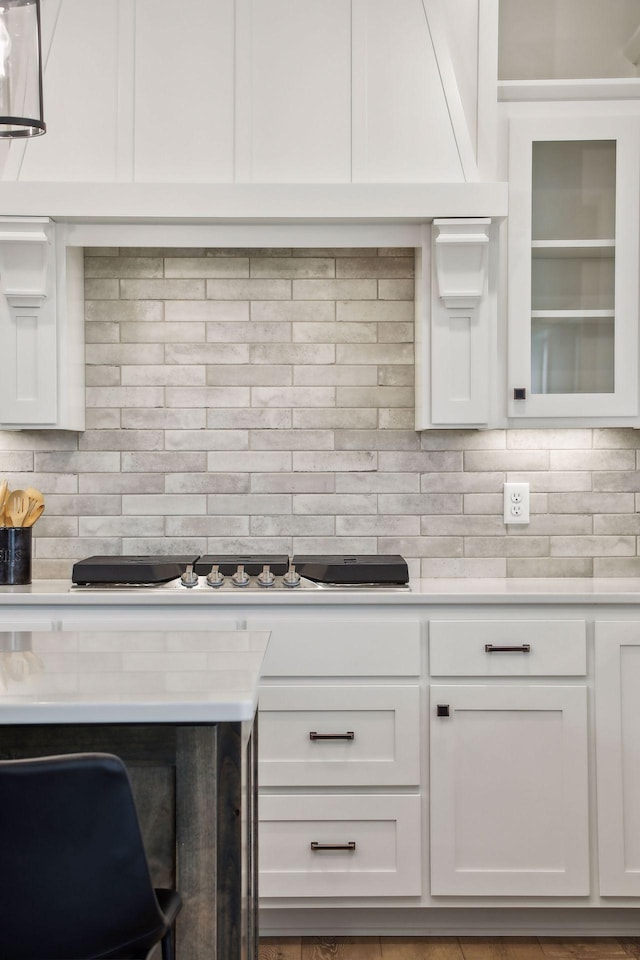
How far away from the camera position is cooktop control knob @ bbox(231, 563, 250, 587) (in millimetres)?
2617

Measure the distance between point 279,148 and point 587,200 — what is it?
978 mm

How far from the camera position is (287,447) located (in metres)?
3.07

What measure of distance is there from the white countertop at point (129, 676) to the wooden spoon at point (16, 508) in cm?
97

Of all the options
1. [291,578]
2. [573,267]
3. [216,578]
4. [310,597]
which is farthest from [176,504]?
[573,267]

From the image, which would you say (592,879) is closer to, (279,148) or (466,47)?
(279,148)

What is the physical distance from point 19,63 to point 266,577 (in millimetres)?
1564

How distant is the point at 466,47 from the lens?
273cm

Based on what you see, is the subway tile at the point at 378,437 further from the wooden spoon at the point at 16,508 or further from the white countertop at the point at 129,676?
the white countertop at the point at 129,676

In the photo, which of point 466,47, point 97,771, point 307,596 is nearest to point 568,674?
point 307,596

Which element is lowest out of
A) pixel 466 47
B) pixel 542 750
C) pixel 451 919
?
pixel 451 919

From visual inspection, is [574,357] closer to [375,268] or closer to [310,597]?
[375,268]

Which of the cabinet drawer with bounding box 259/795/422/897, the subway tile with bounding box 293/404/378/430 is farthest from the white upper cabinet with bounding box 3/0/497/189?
the cabinet drawer with bounding box 259/795/422/897

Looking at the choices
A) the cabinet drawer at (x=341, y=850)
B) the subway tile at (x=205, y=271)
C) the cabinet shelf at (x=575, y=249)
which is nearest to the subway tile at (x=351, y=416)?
the subway tile at (x=205, y=271)

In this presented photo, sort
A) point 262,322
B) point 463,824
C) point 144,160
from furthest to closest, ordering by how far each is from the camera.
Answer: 1. point 262,322
2. point 144,160
3. point 463,824
